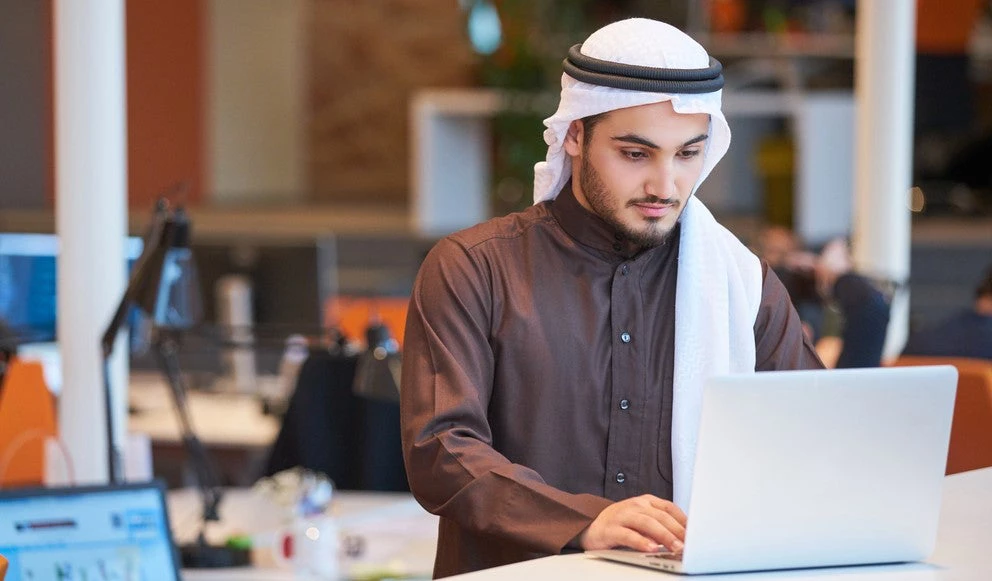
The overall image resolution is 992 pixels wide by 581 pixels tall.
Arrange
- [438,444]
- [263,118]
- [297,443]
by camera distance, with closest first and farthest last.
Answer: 1. [438,444]
2. [297,443]
3. [263,118]

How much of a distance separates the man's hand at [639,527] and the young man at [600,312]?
0.13m

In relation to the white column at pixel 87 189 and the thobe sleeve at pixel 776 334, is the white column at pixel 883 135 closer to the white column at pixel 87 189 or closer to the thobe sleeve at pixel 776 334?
the white column at pixel 87 189

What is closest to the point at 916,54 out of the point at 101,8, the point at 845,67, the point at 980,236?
the point at 845,67

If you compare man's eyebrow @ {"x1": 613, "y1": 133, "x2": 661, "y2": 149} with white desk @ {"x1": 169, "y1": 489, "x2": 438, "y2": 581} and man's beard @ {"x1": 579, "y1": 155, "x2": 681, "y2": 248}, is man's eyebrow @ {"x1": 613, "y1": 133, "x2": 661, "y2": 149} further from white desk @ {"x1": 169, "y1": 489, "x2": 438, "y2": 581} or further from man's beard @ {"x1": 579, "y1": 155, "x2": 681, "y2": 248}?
white desk @ {"x1": 169, "y1": 489, "x2": 438, "y2": 581}

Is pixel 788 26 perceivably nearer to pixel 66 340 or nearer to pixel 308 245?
pixel 308 245

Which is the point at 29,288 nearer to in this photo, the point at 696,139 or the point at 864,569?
the point at 696,139

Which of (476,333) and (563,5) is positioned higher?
(563,5)

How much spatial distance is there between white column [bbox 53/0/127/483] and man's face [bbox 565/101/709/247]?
5.71ft

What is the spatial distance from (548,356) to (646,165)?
0.88ft

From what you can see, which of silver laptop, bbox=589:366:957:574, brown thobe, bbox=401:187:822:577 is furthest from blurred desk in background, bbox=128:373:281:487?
silver laptop, bbox=589:366:957:574

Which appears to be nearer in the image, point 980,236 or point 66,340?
point 66,340

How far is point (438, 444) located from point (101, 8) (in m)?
1.90

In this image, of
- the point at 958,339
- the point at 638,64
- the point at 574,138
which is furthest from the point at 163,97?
the point at 638,64

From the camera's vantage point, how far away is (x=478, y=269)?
208 cm
